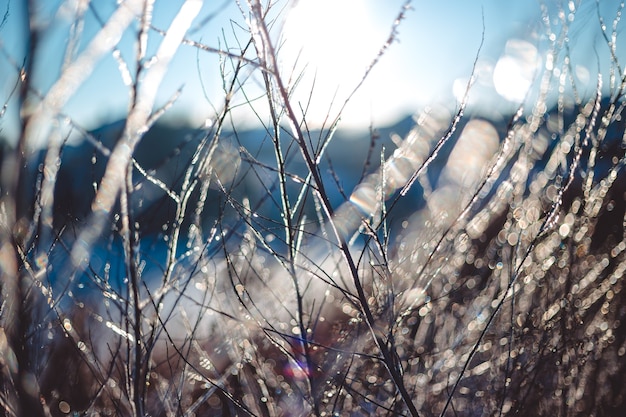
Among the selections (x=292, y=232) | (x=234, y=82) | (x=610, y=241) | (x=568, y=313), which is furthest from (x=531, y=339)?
(x=234, y=82)

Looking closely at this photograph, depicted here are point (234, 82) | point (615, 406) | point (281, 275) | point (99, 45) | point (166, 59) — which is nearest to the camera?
point (99, 45)

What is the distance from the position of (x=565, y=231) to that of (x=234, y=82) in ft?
6.38

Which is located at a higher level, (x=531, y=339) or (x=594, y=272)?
(x=594, y=272)

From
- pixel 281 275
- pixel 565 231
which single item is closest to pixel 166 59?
pixel 565 231

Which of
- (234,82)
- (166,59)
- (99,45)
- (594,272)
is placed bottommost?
(99,45)

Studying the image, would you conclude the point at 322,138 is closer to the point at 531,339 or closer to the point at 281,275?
the point at 531,339

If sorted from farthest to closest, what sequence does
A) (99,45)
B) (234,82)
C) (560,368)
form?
(560,368)
(234,82)
(99,45)

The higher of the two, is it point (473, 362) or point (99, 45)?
point (473, 362)

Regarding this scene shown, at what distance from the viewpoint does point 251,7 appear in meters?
1.41

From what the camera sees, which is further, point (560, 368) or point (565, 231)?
point (565, 231)

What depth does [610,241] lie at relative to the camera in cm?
368

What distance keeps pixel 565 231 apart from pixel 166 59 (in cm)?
224

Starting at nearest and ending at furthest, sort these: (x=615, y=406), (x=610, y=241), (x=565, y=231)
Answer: (x=565, y=231) → (x=615, y=406) → (x=610, y=241)

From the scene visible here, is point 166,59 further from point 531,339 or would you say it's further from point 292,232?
point 531,339
